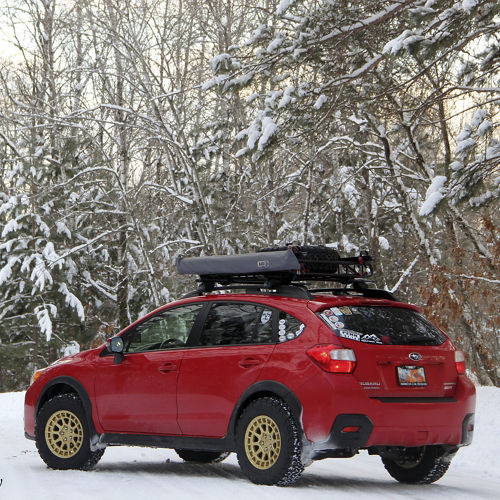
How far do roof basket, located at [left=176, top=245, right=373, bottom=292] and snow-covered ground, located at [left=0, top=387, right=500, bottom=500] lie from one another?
1774 millimetres

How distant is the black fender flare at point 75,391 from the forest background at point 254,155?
4650 mm

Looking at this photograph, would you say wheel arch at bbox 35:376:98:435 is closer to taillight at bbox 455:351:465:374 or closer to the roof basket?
the roof basket

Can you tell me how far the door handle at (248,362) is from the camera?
23.8 feet

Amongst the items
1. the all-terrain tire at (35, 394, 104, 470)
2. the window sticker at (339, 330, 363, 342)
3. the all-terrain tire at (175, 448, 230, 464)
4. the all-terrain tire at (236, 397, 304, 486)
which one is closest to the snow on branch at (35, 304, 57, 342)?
the all-terrain tire at (175, 448, 230, 464)

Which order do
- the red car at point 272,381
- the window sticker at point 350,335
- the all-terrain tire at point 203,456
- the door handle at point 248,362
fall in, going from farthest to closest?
1. the all-terrain tire at point 203,456
2. the door handle at point 248,362
3. the window sticker at point 350,335
4. the red car at point 272,381

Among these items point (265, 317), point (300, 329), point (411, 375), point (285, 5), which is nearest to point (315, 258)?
point (265, 317)

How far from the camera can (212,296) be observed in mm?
8031

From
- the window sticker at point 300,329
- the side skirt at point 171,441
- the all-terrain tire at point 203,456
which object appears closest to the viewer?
the window sticker at point 300,329

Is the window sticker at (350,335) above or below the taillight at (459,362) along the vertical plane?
above

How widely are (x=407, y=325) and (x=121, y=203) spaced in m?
18.5

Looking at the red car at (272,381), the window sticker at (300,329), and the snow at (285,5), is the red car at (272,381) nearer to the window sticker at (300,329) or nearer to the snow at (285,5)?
the window sticker at (300,329)

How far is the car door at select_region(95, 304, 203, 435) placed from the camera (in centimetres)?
791

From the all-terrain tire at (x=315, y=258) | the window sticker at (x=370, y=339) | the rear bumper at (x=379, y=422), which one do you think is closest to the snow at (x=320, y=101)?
the all-terrain tire at (x=315, y=258)

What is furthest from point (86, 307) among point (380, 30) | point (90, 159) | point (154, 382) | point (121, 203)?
point (154, 382)
